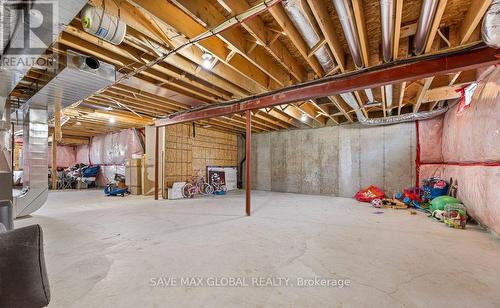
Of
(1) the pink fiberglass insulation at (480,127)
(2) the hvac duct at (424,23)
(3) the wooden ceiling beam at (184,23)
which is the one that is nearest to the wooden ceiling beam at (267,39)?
(3) the wooden ceiling beam at (184,23)

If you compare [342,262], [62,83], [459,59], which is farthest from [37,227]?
[459,59]

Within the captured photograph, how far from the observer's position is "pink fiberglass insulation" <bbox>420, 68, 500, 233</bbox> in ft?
10.3

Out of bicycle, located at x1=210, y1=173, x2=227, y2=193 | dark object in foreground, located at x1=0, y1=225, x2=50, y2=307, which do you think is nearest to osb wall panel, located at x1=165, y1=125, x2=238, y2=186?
bicycle, located at x1=210, y1=173, x2=227, y2=193

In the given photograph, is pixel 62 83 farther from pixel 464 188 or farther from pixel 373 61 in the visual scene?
pixel 464 188

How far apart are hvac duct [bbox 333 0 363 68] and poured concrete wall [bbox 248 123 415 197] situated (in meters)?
4.64

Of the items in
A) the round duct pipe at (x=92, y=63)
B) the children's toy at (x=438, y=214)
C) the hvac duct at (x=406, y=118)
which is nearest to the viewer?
the round duct pipe at (x=92, y=63)

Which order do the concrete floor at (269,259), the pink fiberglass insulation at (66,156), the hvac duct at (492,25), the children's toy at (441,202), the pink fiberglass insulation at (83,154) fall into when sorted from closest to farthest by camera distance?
the concrete floor at (269,259), the hvac duct at (492,25), the children's toy at (441,202), the pink fiberglass insulation at (83,154), the pink fiberglass insulation at (66,156)

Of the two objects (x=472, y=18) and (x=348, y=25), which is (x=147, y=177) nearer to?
(x=348, y=25)

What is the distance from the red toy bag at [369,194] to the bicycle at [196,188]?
4702mm

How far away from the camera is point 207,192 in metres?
7.87

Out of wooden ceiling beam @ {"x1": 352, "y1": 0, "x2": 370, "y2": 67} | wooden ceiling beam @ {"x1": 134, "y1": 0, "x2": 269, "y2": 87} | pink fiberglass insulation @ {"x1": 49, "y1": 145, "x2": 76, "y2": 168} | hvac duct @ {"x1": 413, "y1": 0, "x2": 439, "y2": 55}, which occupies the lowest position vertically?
pink fiberglass insulation @ {"x1": 49, "y1": 145, "x2": 76, "y2": 168}

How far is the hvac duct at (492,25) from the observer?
1953mm

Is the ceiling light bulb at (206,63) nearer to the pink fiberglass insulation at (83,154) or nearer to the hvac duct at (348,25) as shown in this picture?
the hvac duct at (348,25)

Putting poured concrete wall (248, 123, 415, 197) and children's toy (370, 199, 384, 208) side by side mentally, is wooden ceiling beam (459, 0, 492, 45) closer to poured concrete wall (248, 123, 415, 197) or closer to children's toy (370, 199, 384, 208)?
children's toy (370, 199, 384, 208)
